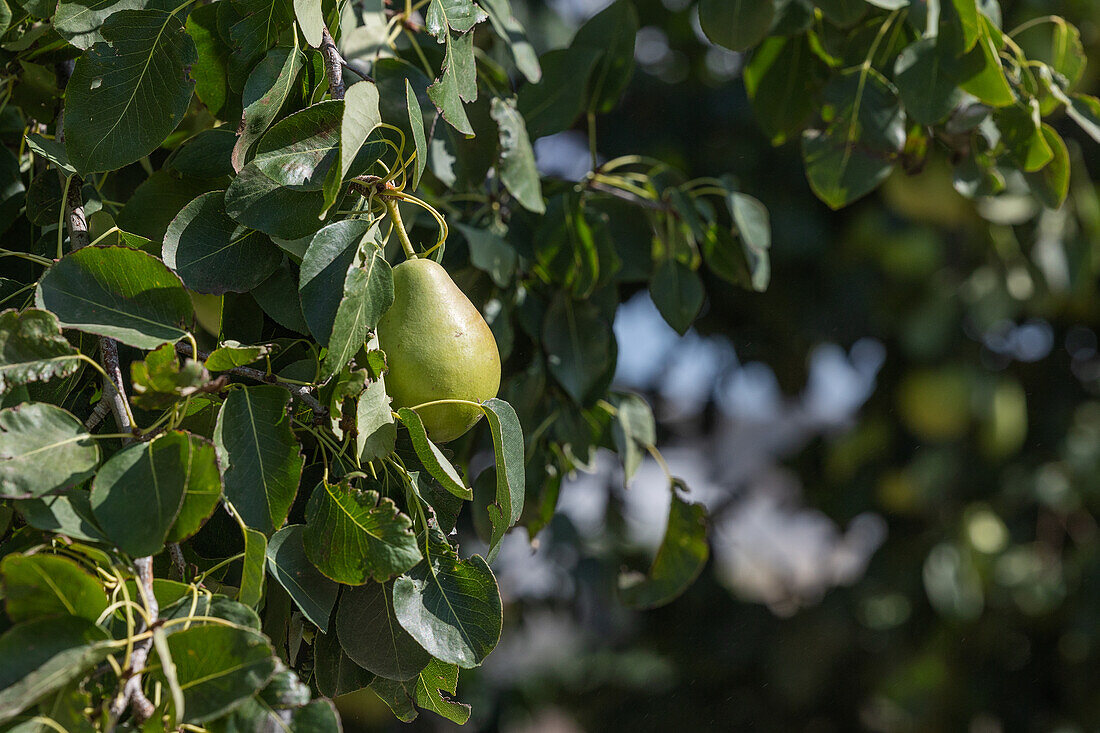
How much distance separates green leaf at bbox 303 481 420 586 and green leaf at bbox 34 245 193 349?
2.8 inches

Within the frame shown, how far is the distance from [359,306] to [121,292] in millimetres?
74

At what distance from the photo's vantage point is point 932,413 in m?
1.19

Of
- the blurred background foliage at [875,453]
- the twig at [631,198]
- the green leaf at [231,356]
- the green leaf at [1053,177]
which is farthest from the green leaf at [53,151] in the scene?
the blurred background foliage at [875,453]

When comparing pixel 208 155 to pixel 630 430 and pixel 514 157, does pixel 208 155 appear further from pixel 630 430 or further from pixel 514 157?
pixel 630 430

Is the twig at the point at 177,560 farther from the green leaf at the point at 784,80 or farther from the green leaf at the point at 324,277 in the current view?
the green leaf at the point at 784,80

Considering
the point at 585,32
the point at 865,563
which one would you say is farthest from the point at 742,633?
the point at 585,32

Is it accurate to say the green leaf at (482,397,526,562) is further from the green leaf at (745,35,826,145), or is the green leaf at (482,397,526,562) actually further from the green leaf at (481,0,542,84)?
the green leaf at (745,35,826,145)

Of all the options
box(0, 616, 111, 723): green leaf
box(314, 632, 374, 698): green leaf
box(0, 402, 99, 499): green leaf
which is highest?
box(0, 402, 99, 499): green leaf

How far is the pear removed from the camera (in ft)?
1.12

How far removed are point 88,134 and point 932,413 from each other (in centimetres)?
107

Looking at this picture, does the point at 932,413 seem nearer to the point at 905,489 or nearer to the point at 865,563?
the point at 905,489

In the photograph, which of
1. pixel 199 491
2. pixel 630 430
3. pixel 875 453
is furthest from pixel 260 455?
pixel 875 453

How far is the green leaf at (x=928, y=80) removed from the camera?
0.53 meters

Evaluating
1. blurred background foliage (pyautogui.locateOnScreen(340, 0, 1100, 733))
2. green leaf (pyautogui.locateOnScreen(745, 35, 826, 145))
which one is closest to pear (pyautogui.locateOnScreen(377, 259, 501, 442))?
green leaf (pyautogui.locateOnScreen(745, 35, 826, 145))
